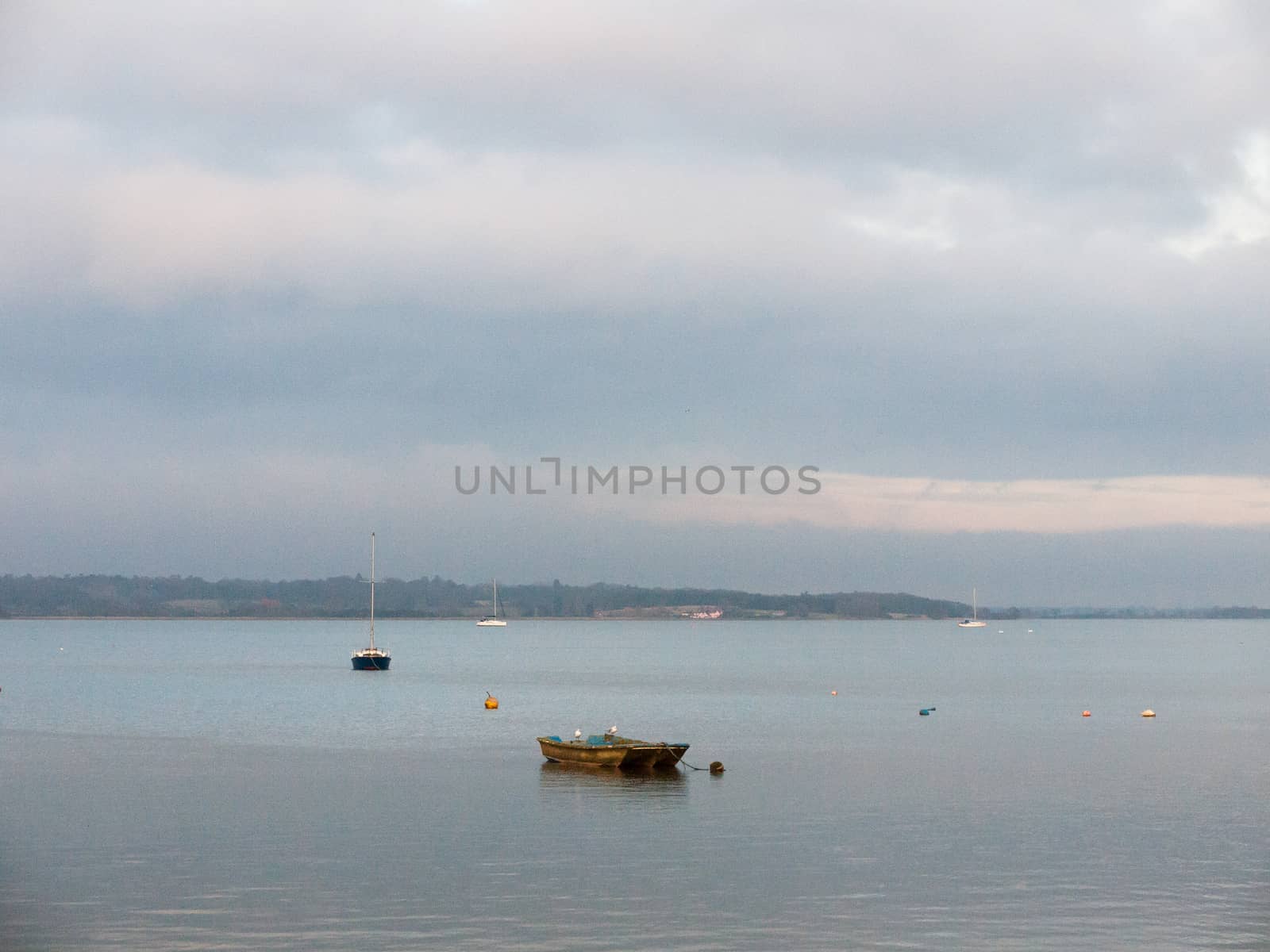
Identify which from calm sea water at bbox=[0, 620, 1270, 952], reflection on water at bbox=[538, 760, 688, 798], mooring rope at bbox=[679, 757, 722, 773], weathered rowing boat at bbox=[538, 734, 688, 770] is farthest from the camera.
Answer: mooring rope at bbox=[679, 757, 722, 773]

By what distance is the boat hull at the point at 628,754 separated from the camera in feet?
268

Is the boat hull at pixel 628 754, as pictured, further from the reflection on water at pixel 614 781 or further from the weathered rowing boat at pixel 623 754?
the reflection on water at pixel 614 781

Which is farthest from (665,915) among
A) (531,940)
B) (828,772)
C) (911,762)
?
(911,762)

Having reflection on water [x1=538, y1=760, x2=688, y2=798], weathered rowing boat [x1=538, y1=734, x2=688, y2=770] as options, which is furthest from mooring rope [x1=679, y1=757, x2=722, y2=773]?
weathered rowing boat [x1=538, y1=734, x2=688, y2=770]

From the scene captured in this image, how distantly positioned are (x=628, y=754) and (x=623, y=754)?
0.34m

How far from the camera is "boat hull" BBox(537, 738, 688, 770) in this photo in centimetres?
8156

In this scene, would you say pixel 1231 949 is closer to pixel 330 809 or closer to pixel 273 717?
pixel 330 809

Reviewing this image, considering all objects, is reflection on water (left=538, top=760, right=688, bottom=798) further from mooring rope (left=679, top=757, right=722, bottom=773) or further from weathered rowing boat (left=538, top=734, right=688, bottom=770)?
mooring rope (left=679, top=757, right=722, bottom=773)

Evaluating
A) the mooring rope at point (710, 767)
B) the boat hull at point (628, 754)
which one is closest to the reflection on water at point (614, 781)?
the boat hull at point (628, 754)

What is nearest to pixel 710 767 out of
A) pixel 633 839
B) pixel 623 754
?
pixel 623 754

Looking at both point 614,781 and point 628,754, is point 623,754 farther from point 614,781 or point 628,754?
point 614,781

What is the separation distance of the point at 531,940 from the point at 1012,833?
27999 mm

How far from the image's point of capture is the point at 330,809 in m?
68.2

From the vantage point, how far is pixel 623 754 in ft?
269
